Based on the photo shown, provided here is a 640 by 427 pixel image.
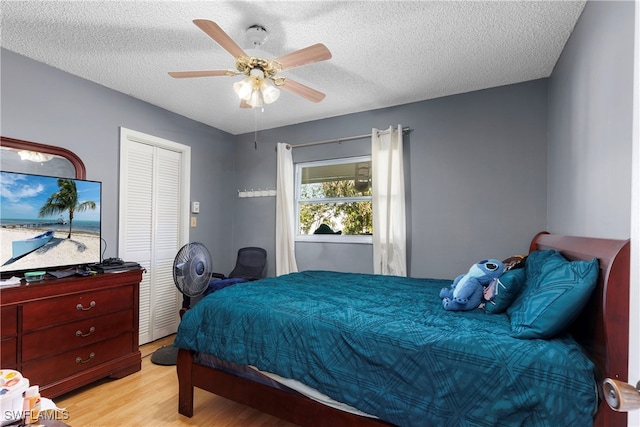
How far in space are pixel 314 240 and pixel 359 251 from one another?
0.61 meters

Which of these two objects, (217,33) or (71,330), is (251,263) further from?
(217,33)

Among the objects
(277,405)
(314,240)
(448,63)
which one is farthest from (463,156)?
(277,405)

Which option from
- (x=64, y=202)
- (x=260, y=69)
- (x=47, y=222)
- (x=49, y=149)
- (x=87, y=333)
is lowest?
(x=87, y=333)

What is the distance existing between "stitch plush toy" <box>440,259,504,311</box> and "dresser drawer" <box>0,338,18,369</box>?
8.82 feet

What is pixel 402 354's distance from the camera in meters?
1.37

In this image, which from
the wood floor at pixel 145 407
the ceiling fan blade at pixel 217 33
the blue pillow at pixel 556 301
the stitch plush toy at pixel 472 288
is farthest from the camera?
the wood floor at pixel 145 407

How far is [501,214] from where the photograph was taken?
294cm

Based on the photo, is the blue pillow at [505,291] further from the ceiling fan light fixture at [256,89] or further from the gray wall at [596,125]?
the ceiling fan light fixture at [256,89]

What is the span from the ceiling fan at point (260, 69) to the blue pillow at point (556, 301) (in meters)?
1.60

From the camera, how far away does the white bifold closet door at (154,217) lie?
3.21 metres

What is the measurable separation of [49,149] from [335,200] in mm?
2758

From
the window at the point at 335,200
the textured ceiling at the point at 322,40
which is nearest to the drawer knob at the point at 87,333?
the textured ceiling at the point at 322,40

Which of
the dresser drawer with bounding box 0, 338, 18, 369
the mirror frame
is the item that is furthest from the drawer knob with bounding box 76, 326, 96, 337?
the mirror frame

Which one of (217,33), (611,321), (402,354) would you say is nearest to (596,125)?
(611,321)
